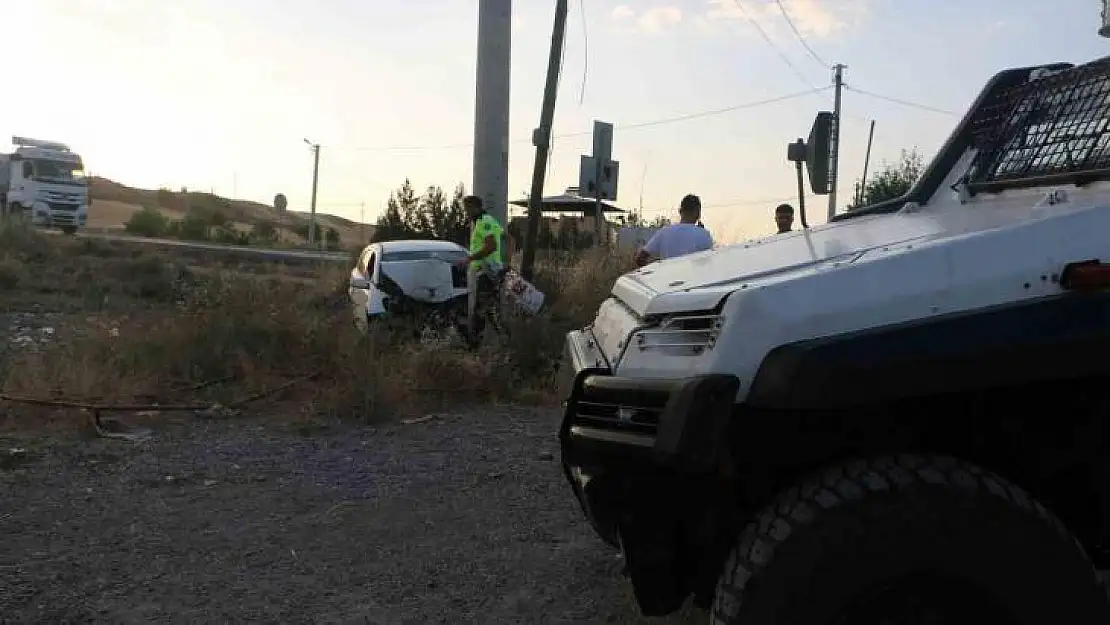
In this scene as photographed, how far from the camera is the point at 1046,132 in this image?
3.28 meters

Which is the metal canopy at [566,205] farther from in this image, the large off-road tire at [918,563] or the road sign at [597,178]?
the large off-road tire at [918,563]

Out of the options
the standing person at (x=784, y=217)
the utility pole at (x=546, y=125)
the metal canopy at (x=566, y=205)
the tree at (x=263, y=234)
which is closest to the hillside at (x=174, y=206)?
the tree at (x=263, y=234)

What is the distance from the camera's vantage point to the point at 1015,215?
2.65 m

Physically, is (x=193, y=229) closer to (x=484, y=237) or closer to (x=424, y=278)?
(x=424, y=278)

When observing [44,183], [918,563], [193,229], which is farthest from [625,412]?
[193,229]

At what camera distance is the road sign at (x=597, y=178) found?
12586 mm

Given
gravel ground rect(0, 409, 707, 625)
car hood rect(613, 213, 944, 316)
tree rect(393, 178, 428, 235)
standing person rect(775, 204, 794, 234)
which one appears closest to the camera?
car hood rect(613, 213, 944, 316)

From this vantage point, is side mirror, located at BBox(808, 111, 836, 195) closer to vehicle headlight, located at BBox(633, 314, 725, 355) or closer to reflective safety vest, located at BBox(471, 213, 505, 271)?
vehicle headlight, located at BBox(633, 314, 725, 355)

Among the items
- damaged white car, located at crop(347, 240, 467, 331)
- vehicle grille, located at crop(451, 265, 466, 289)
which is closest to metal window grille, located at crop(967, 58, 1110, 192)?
damaged white car, located at crop(347, 240, 467, 331)

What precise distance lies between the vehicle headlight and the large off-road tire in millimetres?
456

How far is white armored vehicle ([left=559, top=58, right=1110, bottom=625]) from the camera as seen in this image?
209 cm

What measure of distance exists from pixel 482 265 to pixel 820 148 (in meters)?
6.11

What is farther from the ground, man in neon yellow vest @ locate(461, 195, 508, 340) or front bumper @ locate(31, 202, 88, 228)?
front bumper @ locate(31, 202, 88, 228)

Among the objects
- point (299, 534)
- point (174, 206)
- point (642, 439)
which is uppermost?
point (174, 206)
